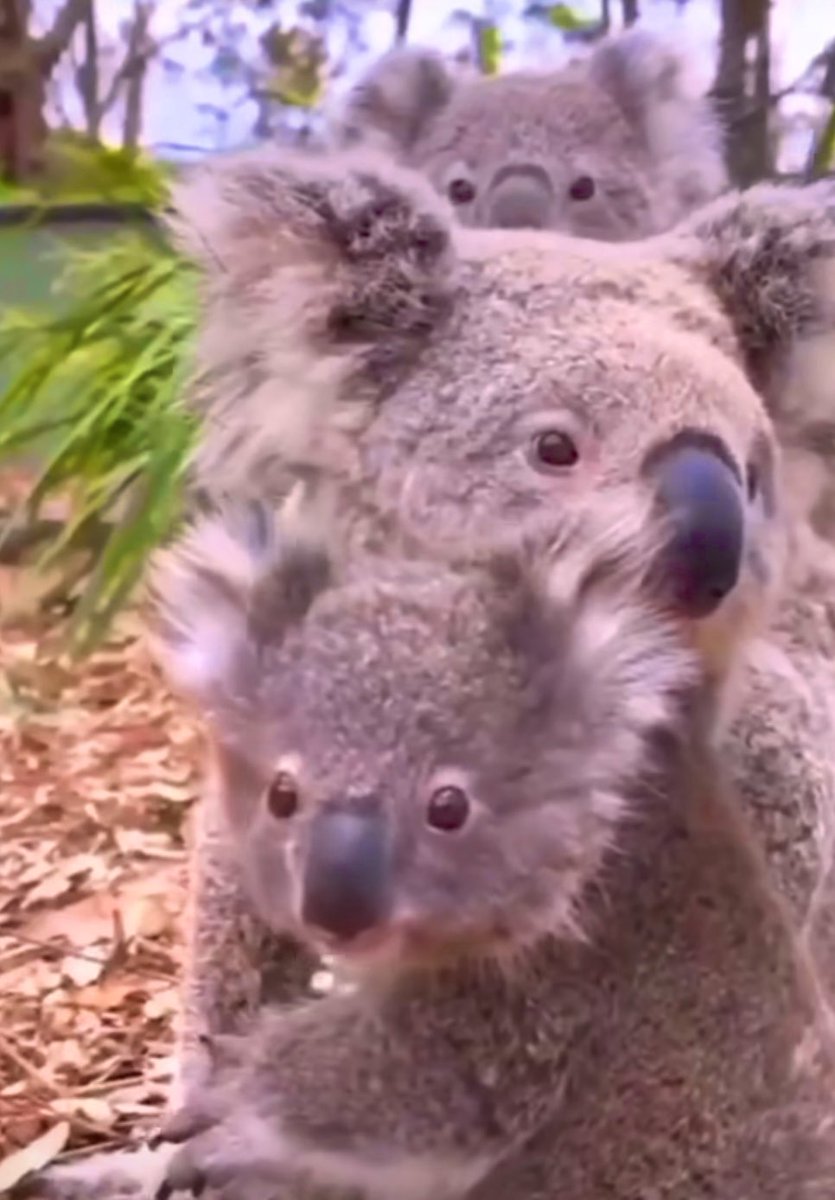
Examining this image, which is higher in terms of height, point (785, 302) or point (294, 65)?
point (785, 302)

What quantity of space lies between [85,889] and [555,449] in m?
1.71

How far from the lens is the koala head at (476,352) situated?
1.60 meters

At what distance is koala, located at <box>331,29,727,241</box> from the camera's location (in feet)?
8.24

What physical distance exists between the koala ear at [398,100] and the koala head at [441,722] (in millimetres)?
1220

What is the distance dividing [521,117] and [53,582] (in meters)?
1.66

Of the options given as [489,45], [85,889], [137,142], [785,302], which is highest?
[785,302]

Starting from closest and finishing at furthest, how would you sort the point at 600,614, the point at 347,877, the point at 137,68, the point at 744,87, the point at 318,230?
the point at 347,877
the point at 600,614
the point at 318,230
the point at 744,87
the point at 137,68

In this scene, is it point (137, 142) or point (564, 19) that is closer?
point (564, 19)

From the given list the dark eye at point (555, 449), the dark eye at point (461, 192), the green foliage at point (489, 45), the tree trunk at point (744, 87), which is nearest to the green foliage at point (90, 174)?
the green foliage at point (489, 45)

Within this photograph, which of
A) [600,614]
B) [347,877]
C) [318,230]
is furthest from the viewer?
[318,230]

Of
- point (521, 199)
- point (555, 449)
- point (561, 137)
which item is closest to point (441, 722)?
point (555, 449)

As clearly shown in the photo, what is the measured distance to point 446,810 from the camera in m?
1.37

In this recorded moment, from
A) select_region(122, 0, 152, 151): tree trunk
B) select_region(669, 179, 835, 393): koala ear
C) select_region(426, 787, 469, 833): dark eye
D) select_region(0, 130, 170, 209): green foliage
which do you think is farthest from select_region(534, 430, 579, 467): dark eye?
select_region(122, 0, 152, 151): tree trunk

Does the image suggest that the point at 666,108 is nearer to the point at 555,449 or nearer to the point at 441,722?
the point at 555,449
